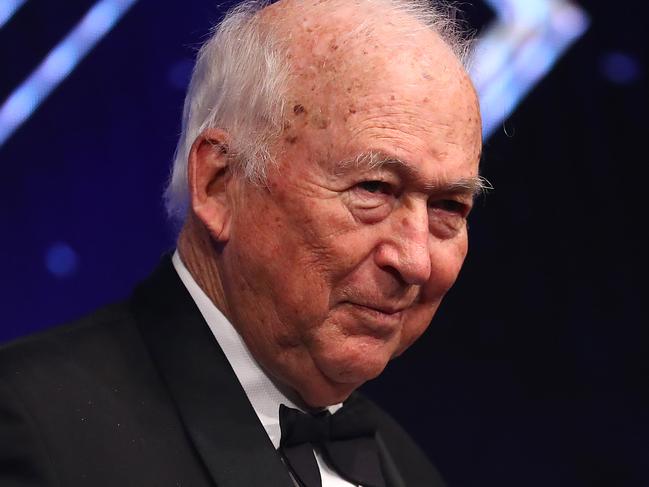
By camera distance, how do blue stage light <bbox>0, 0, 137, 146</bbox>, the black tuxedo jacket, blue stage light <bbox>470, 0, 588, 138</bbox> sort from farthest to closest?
blue stage light <bbox>470, 0, 588, 138</bbox>, blue stage light <bbox>0, 0, 137, 146</bbox>, the black tuxedo jacket

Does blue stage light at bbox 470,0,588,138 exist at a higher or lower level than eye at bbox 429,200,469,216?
higher

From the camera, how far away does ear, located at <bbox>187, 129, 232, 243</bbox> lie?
196 centimetres

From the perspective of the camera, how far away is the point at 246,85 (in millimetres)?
1983

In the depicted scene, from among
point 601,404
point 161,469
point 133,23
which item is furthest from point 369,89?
point 601,404

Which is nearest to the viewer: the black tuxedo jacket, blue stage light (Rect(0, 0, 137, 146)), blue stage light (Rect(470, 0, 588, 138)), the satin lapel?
the black tuxedo jacket

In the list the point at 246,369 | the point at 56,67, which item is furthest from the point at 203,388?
the point at 56,67

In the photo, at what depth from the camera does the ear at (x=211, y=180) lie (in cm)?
196

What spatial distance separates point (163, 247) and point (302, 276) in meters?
0.95

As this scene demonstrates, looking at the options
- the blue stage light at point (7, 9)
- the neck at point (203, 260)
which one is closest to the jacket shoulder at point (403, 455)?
the neck at point (203, 260)

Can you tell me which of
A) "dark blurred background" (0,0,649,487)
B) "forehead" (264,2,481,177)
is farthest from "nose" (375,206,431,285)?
"dark blurred background" (0,0,649,487)

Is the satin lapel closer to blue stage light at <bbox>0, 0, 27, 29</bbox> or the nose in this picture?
the nose

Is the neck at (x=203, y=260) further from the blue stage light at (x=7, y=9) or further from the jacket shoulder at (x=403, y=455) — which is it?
the blue stage light at (x=7, y=9)

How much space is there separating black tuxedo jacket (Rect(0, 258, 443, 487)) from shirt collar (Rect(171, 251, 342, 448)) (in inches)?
1.3

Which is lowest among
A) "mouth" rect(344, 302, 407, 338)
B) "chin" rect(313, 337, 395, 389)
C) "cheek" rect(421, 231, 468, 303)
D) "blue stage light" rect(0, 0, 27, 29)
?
"chin" rect(313, 337, 395, 389)
